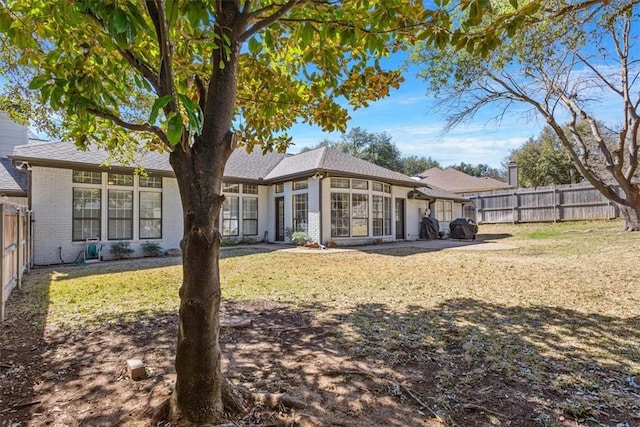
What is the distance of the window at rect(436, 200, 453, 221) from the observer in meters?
20.0

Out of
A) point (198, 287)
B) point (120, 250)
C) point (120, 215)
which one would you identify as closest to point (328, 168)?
point (120, 215)

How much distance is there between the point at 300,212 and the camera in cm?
1475

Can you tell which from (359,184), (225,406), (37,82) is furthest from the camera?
(359,184)

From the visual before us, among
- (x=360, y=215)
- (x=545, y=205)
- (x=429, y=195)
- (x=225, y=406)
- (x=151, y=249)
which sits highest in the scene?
(x=429, y=195)

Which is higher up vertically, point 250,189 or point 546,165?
point 546,165

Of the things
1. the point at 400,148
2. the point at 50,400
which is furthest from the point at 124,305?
the point at 400,148

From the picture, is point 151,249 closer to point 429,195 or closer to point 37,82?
point 37,82

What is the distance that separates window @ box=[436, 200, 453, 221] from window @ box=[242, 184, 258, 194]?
1053cm

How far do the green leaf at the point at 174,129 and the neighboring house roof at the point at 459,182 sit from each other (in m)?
30.7

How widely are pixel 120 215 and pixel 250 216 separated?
5.34 meters

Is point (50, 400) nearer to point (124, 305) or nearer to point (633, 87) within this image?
point (124, 305)

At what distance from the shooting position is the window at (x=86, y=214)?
11.0m

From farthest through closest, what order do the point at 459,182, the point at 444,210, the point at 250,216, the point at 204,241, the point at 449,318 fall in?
the point at 459,182 → the point at 444,210 → the point at 250,216 → the point at 449,318 → the point at 204,241

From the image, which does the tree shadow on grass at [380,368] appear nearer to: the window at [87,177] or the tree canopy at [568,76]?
the tree canopy at [568,76]
